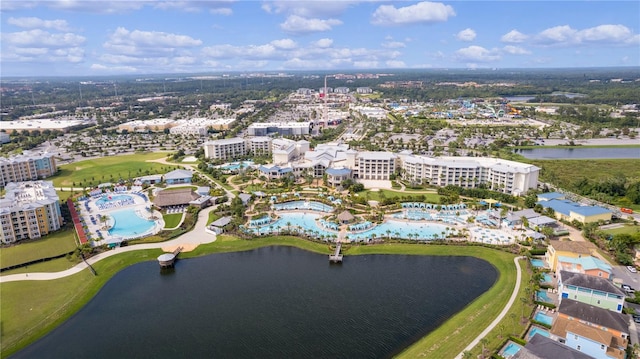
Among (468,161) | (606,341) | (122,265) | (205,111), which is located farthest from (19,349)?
(205,111)

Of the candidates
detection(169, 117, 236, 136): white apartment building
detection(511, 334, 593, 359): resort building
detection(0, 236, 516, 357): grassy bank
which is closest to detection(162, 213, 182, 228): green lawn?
detection(0, 236, 516, 357): grassy bank

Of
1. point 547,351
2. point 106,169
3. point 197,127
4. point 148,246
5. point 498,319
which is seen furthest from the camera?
point 197,127

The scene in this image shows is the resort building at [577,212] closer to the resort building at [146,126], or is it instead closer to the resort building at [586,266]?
the resort building at [586,266]

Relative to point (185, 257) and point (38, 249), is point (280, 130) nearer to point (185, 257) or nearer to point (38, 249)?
point (185, 257)

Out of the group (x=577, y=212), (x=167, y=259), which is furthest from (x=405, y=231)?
(x=167, y=259)

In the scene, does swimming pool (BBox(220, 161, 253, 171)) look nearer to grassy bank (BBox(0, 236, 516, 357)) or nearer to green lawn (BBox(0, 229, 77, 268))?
grassy bank (BBox(0, 236, 516, 357))

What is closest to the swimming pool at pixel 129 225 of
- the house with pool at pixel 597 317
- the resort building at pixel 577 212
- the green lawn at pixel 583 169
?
the house with pool at pixel 597 317
